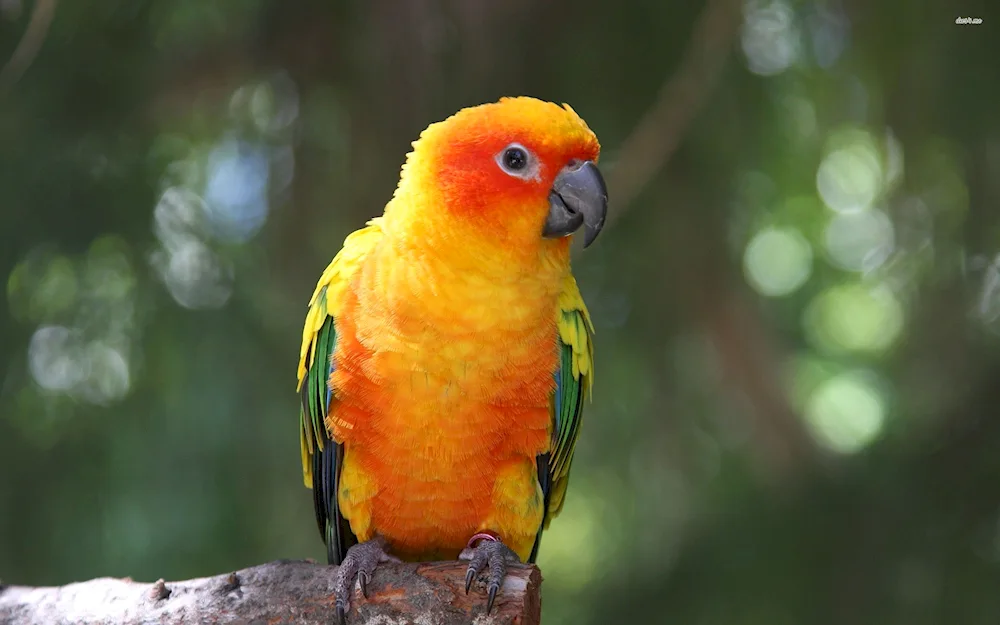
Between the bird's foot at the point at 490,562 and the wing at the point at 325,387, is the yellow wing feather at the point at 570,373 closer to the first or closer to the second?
the bird's foot at the point at 490,562

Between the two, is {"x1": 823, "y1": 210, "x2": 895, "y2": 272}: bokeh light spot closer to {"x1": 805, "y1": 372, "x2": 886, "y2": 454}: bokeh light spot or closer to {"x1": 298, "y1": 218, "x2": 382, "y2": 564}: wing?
{"x1": 805, "y1": 372, "x2": 886, "y2": 454}: bokeh light spot

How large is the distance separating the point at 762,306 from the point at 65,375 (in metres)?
2.64

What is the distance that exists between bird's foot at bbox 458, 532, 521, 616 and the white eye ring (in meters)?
0.75

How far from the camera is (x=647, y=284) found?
3.00 m

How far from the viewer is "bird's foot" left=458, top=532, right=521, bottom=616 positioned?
1560mm

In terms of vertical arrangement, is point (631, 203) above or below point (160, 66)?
below

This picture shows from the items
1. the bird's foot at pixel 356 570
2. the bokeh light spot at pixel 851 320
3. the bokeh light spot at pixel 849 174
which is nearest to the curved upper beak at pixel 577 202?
the bird's foot at pixel 356 570

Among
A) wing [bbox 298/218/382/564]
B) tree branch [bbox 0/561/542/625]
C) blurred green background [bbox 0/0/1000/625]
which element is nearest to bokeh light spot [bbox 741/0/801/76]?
blurred green background [bbox 0/0/1000/625]

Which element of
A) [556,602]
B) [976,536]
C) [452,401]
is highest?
[452,401]

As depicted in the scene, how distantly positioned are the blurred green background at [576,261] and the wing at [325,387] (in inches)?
29.1

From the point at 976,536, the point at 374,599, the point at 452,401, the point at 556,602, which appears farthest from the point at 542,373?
the point at 556,602

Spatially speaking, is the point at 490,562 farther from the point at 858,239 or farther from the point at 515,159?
the point at 858,239

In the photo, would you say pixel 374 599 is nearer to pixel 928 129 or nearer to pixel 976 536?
pixel 976 536

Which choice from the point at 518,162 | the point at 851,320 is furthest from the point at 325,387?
the point at 851,320
